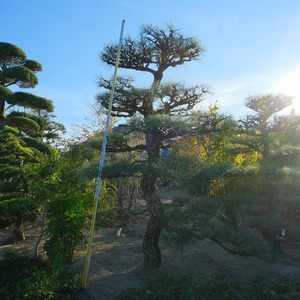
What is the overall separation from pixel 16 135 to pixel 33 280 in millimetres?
7301

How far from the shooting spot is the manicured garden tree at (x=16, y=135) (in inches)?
344

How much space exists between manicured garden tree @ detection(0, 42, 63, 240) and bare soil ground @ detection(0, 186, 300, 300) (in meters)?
1.41

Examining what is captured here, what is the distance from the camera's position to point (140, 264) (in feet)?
23.1

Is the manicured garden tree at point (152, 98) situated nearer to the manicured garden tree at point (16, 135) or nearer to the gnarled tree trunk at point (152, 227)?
the gnarled tree trunk at point (152, 227)

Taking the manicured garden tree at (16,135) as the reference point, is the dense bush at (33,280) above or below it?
below

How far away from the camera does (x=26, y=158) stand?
9039 millimetres

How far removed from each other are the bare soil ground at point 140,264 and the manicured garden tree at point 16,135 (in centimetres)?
141

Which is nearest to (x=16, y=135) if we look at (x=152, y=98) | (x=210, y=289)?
(x=152, y=98)

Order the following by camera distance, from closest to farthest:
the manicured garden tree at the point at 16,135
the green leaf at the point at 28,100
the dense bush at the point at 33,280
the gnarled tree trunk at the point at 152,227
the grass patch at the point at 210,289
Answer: the grass patch at the point at 210,289 < the dense bush at the point at 33,280 < the gnarled tree trunk at the point at 152,227 < the manicured garden tree at the point at 16,135 < the green leaf at the point at 28,100

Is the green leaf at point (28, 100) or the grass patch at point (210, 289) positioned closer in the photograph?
the grass patch at point (210, 289)

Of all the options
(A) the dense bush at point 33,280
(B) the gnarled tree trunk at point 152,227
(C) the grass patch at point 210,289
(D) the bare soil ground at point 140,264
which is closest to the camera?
(C) the grass patch at point 210,289

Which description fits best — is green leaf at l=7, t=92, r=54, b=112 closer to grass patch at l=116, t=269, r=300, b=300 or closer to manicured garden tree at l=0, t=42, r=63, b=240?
manicured garden tree at l=0, t=42, r=63, b=240

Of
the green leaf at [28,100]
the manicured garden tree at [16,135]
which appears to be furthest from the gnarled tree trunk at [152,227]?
the green leaf at [28,100]

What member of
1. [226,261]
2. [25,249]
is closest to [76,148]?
[25,249]
